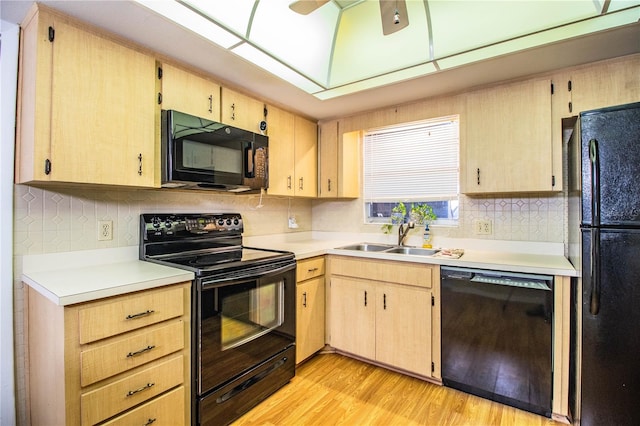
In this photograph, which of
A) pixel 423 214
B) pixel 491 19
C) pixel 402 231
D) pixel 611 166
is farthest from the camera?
pixel 402 231

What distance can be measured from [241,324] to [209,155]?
107 cm

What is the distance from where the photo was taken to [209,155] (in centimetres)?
198

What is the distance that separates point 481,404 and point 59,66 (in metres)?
2.98

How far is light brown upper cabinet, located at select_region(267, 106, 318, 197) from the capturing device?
2.59m

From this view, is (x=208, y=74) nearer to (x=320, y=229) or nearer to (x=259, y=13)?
(x=259, y=13)

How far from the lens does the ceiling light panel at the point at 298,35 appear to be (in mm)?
1871

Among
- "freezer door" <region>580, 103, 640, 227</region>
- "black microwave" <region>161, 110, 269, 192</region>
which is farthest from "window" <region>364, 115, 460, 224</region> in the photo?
"black microwave" <region>161, 110, 269, 192</region>

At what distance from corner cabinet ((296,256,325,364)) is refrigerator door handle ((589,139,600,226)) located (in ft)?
5.78

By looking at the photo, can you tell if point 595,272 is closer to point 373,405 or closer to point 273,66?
point 373,405

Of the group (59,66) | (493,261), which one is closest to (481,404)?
(493,261)

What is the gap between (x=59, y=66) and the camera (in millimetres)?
1443

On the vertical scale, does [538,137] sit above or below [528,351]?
above

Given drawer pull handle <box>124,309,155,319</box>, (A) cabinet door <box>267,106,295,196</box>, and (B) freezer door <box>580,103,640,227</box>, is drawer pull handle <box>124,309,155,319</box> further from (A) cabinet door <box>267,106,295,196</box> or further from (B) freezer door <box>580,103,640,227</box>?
(B) freezer door <box>580,103,640,227</box>

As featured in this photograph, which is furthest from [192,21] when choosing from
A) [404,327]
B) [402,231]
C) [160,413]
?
[404,327]
